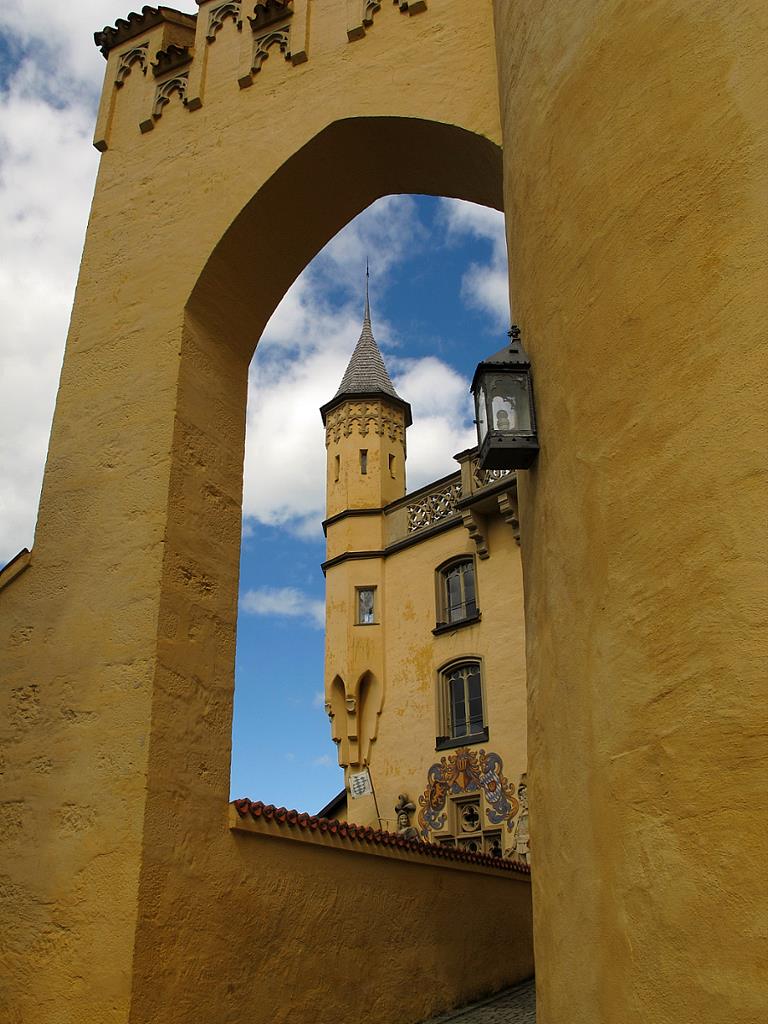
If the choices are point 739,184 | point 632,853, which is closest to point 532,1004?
point 632,853

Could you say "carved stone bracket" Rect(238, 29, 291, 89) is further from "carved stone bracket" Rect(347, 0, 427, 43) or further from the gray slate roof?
the gray slate roof

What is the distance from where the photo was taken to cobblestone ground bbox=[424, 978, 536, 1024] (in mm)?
8171

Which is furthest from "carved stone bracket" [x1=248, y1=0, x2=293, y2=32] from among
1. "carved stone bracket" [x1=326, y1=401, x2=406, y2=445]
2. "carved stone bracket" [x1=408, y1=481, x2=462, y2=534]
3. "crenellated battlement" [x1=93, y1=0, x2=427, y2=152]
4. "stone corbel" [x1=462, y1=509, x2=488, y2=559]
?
"carved stone bracket" [x1=326, y1=401, x2=406, y2=445]

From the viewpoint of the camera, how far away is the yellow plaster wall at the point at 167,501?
18.7ft

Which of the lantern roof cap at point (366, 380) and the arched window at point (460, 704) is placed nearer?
the arched window at point (460, 704)

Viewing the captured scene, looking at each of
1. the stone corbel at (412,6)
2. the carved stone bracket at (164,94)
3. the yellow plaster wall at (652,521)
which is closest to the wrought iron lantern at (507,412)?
the yellow plaster wall at (652,521)

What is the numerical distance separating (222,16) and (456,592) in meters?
10.9

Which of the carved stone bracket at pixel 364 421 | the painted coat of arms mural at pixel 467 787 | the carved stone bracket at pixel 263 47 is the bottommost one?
→ the painted coat of arms mural at pixel 467 787

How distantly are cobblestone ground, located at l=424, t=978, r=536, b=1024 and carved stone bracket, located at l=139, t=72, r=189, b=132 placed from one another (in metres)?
8.54

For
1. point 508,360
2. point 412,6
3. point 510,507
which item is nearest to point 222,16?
point 412,6

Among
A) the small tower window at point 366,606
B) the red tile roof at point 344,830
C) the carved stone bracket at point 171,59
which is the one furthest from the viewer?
the small tower window at point 366,606

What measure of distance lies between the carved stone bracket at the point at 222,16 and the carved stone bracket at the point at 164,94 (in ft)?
1.49

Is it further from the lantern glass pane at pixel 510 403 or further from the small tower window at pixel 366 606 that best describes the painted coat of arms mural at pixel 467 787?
the lantern glass pane at pixel 510 403

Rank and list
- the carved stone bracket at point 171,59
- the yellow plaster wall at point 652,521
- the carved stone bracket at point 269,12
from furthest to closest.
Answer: the carved stone bracket at point 171,59 → the carved stone bracket at point 269,12 → the yellow plaster wall at point 652,521
